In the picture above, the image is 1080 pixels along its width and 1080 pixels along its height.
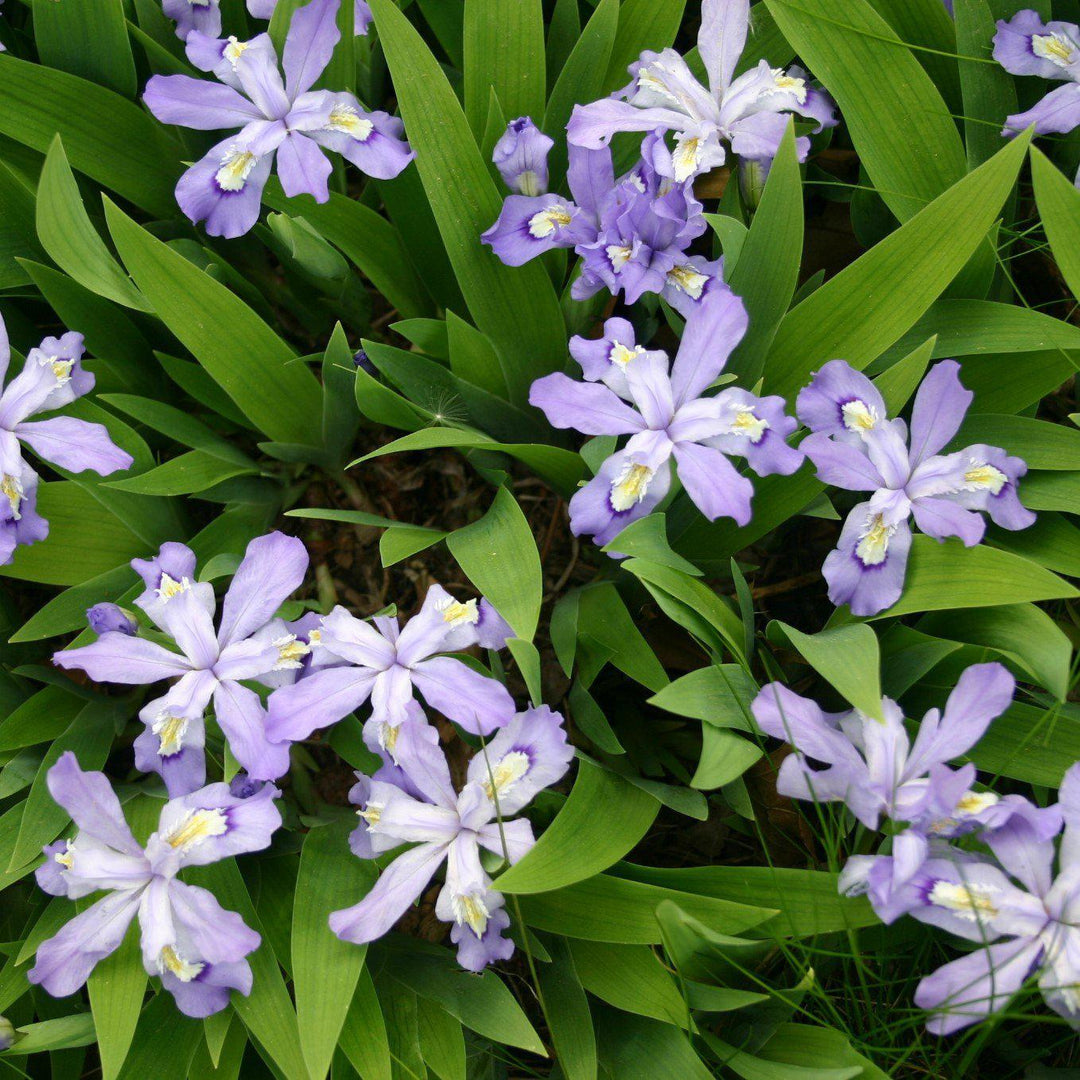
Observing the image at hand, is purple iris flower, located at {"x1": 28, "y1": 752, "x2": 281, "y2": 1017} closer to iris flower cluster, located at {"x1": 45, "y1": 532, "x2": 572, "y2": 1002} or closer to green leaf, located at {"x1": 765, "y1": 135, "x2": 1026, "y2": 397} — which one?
iris flower cluster, located at {"x1": 45, "y1": 532, "x2": 572, "y2": 1002}

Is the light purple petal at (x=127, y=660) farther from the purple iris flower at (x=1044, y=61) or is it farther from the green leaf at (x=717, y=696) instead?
the purple iris flower at (x=1044, y=61)

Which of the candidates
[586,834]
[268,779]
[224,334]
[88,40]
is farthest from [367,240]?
[586,834]

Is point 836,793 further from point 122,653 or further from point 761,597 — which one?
point 122,653

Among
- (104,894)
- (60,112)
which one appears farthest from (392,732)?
(60,112)

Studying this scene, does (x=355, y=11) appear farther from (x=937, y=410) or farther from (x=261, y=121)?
(x=937, y=410)

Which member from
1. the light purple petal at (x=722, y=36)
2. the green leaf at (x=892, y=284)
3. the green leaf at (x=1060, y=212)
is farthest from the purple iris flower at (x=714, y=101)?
the green leaf at (x=1060, y=212)

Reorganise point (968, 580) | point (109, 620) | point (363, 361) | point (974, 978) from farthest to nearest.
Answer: point (363, 361), point (109, 620), point (968, 580), point (974, 978)
